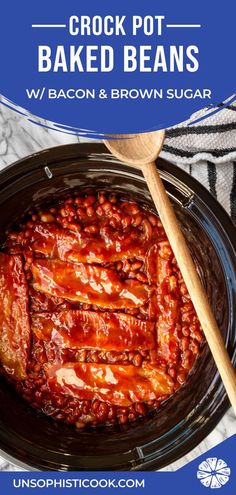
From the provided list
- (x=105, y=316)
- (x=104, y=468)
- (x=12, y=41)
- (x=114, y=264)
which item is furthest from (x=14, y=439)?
(x=12, y=41)

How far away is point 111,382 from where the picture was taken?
1.72m

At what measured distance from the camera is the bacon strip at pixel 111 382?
172 cm

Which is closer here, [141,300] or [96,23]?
[96,23]

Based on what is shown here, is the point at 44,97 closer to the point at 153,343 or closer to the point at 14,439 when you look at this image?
the point at 153,343

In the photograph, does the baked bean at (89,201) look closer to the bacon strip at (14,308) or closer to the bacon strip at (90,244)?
the bacon strip at (90,244)

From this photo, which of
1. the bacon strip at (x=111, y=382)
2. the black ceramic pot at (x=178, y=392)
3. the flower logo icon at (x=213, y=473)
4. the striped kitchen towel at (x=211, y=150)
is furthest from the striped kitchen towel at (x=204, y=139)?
the flower logo icon at (x=213, y=473)

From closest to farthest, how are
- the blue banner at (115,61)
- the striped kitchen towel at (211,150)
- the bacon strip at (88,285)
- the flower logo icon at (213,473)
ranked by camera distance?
1. the blue banner at (115,61)
2. the flower logo icon at (213,473)
3. the bacon strip at (88,285)
4. the striped kitchen towel at (211,150)

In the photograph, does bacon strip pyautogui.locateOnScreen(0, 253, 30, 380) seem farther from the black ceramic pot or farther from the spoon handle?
the spoon handle

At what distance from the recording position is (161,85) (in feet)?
4.91

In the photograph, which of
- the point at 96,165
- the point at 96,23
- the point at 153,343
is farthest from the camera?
the point at 153,343

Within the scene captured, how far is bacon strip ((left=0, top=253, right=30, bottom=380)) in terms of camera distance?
1.73 meters

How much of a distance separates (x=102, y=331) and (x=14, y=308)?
0.22m

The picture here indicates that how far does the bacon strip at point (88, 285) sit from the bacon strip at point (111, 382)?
0.52 ft

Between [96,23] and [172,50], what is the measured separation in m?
0.17
